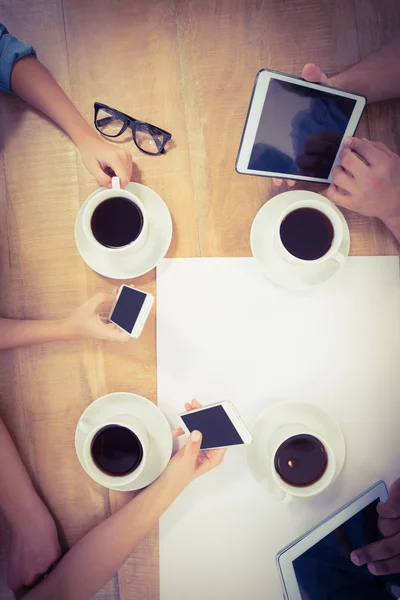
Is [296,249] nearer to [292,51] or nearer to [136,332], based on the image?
[136,332]

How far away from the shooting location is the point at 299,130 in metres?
0.86

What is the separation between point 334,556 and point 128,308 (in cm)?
63

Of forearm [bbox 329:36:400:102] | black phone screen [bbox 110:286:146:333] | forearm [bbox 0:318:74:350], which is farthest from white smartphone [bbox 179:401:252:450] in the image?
forearm [bbox 329:36:400:102]

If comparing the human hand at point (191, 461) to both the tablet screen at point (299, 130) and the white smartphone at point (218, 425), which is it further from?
the tablet screen at point (299, 130)

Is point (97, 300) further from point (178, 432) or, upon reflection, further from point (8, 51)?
point (8, 51)

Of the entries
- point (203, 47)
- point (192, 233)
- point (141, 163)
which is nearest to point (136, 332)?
point (192, 233)

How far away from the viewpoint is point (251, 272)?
96 centimetres

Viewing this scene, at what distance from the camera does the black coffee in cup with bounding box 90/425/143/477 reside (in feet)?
2.88

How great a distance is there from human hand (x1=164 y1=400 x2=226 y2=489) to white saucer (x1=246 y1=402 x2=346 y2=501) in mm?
69

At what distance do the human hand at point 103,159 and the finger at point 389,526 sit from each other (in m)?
0.85

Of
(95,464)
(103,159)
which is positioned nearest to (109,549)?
(95,464)

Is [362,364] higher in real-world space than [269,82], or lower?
lower

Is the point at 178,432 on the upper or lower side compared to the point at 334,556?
upper

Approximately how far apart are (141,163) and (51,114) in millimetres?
211
